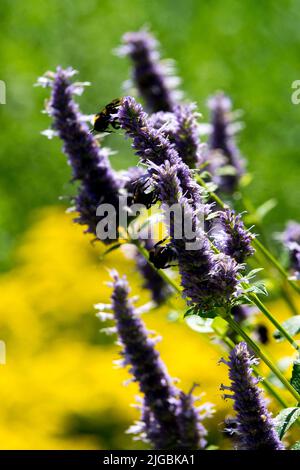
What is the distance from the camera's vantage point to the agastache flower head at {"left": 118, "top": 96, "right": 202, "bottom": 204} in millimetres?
1438

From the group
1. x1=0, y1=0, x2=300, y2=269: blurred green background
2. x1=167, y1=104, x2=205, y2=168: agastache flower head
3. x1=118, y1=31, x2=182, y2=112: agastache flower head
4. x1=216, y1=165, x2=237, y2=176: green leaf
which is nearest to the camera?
x1=167, y1=104, x2=205, y2=168: agastache flower head

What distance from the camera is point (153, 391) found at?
204cm

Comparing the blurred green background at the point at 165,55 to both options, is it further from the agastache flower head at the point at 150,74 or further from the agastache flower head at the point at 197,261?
the agastache flower head at the point at 197,261

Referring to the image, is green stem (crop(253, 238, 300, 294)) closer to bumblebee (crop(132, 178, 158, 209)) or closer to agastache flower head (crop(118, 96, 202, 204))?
bumblebee (crop(132, 178, 158, 209))

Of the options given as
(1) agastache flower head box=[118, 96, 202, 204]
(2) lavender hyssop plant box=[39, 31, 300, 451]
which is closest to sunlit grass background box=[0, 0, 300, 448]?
(2) lavender hyssop plant box=[39, 31, 300, 451]

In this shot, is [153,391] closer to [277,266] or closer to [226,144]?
[277,266]

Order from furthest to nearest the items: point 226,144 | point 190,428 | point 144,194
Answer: point 226,144
point 190,428
point 144,194

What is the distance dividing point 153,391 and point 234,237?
649mm

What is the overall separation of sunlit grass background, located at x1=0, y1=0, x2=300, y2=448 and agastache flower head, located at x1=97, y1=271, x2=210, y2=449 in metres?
1.31

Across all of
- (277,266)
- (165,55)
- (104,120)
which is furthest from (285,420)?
(165,55)

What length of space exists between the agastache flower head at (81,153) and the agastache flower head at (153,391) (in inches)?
9.1

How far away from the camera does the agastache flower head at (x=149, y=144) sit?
1438 mm

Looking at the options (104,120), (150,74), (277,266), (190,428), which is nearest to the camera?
(104,120)

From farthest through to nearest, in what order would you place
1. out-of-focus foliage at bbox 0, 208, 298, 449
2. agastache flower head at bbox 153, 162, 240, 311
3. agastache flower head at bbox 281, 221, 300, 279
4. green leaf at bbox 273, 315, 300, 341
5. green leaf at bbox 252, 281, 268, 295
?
1. out-of-focus foliage at bbox 0, 208, 298, 449
2. agastache flower head at bbox 281, 221, 300, 279
3. green leaf at bbox 273, 315, 300, 341
4. green leaf at bbox 252, 281, 268, 295
5. agastache flower head at bbox 153, 162, 240, 311
